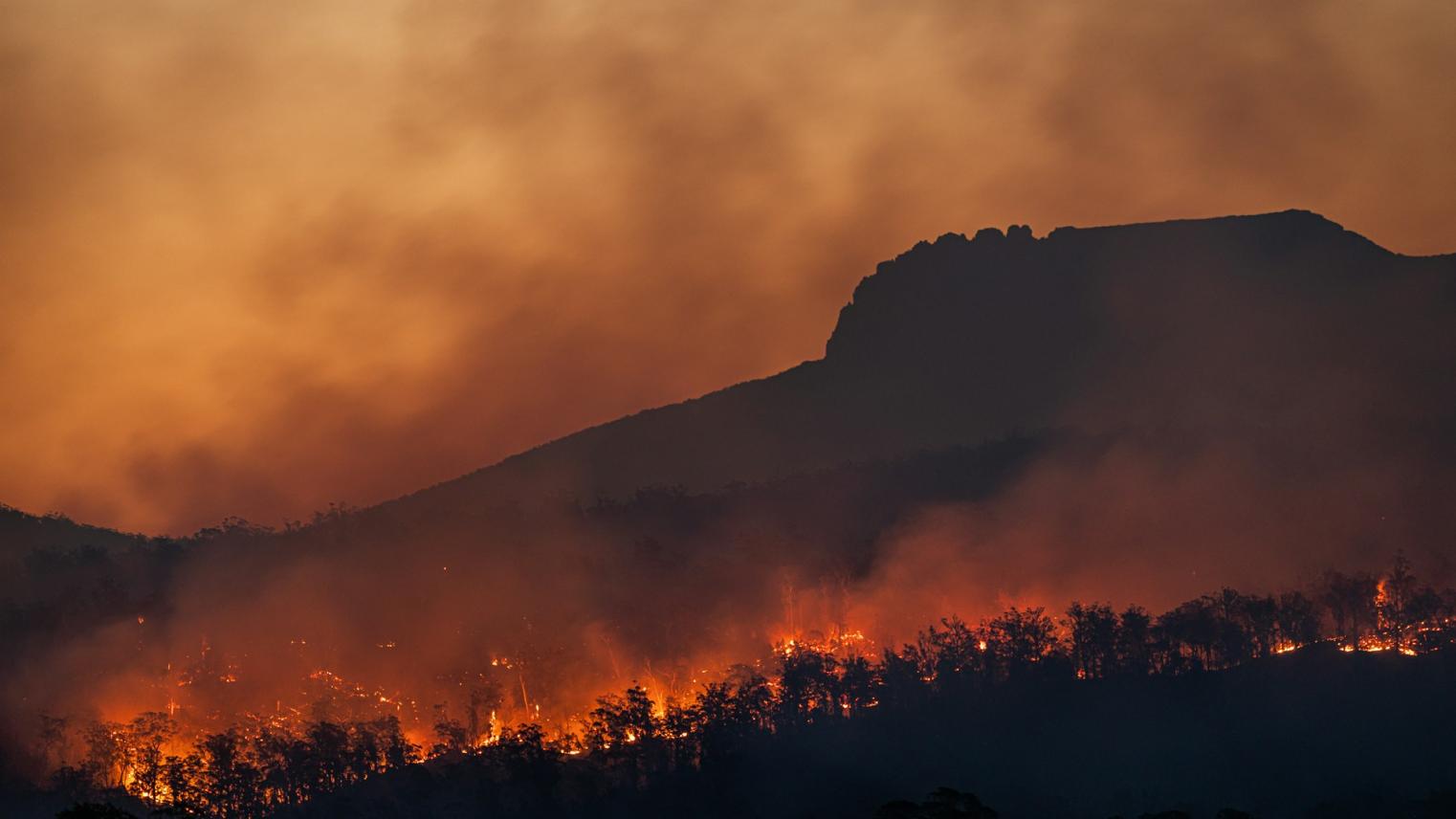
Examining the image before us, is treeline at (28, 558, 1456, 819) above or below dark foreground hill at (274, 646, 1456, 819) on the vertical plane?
above

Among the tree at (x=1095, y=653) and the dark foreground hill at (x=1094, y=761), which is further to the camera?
the tree at (x=1095, y=653)

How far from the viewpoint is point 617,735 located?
176 m

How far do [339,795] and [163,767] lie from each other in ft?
68.7

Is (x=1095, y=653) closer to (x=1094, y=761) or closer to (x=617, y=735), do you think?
(x=1094, y=761)

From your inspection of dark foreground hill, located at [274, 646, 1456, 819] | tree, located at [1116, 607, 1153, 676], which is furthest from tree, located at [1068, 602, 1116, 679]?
dark foreground hill, located at [274, 646, 1456, 819]

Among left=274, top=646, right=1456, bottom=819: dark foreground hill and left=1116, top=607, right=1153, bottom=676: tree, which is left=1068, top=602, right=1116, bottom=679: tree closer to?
left=1116, top=607, right=1153, bottom=676: tree

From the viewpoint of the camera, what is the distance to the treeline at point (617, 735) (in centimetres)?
16812

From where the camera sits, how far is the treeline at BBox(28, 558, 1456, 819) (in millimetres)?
168125

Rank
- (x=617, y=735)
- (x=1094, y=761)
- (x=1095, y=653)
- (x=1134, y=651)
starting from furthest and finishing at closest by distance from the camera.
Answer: (x=1134, y=651) → (x=1095, y=653) → (x=1094, y=761) → (x=617, y=735)

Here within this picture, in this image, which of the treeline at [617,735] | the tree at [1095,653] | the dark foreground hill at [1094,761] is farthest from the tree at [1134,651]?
the dark foreground hill at [1094,761]

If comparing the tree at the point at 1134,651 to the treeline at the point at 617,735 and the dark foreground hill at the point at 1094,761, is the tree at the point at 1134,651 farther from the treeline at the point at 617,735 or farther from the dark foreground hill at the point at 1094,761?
the dark foreground hill at the point at 1094,761

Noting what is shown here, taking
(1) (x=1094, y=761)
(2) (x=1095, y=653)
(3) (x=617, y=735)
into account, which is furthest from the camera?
(2) (x=1095, y=653)

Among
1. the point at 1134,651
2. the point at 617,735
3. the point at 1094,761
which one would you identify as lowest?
the point at 1094,761

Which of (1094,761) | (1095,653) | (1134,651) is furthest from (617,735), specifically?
(1134,651)
